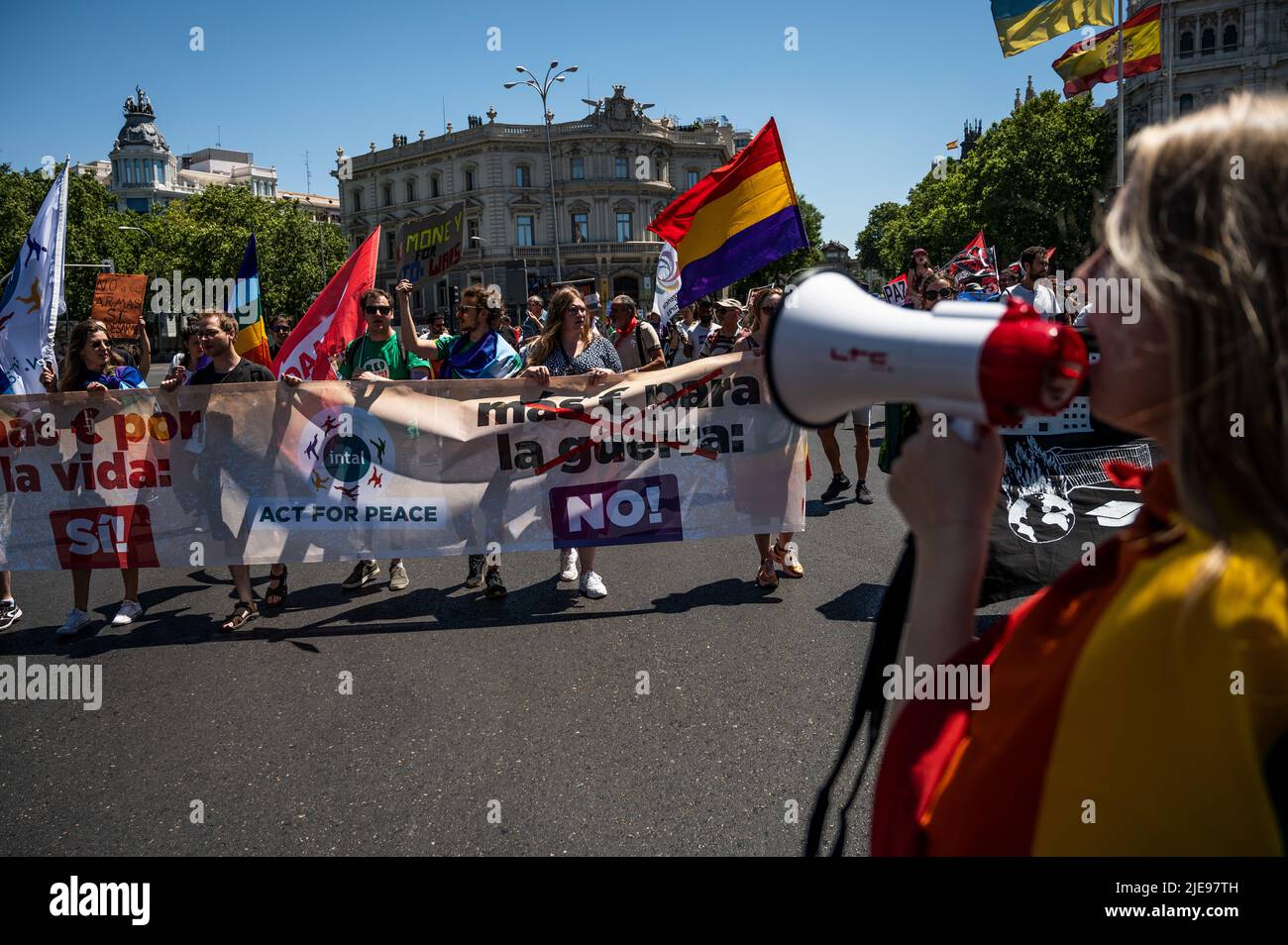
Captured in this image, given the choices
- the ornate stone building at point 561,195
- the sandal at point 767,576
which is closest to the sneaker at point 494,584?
the sandal at point 767,576

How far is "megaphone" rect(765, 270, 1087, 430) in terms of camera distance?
3.36ft

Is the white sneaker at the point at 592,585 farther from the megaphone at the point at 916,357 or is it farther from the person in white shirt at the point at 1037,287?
the person in white shirt at the point at 1037,287

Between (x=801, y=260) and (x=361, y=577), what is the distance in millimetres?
83692

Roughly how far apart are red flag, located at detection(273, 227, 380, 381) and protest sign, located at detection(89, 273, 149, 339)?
4.53 metres

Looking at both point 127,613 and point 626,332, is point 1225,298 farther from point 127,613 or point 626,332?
point 626,332

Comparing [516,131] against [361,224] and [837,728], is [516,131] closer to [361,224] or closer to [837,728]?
[361,224]

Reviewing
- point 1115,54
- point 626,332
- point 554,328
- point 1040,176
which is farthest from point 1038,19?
point 1040,176

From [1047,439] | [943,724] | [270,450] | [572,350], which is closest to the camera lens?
[943,724]

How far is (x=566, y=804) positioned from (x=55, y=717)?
9.41 ft

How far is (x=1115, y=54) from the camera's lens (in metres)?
20.1

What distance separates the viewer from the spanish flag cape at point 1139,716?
0.80m

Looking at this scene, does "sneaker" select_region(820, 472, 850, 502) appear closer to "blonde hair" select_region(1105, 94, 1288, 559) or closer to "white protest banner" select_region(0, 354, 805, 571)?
"white protest banner" select_region(0, 354, 805, 571)
